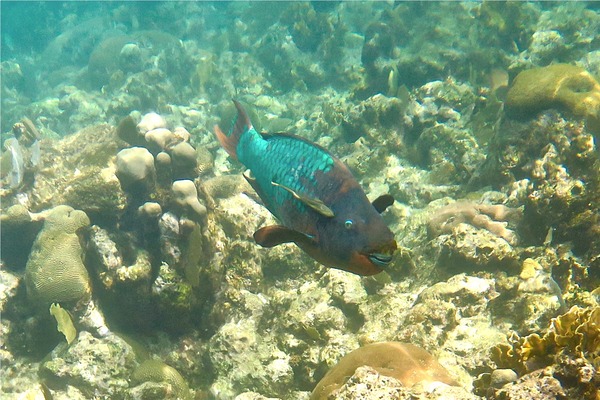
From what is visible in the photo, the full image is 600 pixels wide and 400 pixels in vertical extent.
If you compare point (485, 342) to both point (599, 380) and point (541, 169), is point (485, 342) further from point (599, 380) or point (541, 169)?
point (541, 169)

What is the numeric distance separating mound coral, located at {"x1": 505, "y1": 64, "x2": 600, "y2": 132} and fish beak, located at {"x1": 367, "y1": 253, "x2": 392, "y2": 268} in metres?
6.26

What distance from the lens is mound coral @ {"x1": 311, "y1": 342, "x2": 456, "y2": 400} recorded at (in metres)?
2.72

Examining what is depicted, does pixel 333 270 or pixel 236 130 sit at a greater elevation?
pixel 236 130

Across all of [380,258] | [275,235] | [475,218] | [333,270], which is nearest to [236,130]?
[275,235]

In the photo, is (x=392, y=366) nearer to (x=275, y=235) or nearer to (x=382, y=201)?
(x=382, y=201)

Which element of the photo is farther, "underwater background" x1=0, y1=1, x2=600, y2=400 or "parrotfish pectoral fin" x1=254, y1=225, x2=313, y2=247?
"underwater background" x1=0, y1=1, x2=600, y2=400

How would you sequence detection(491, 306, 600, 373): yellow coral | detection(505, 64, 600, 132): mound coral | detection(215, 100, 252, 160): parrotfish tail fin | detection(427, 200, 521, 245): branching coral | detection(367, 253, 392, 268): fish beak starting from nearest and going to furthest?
detection(367, 253, 392, 268): fish beak
detection(491, 306, 600, 373): yellow coral
detection(215, 100, 252, 160): parrotfish tail fin
detection(427, 200, 521, 245): branching coral
detection(505, 64, 600, 132): mound coral

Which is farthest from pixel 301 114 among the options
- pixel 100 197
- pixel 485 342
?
pixel 485 342

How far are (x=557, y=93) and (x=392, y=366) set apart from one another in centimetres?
582

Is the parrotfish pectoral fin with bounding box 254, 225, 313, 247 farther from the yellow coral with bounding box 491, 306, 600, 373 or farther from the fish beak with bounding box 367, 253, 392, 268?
the yellow coral with bounding box 491, 306, 600, 373

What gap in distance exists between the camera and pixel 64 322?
181 inches

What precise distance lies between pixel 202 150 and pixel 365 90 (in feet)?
19.1

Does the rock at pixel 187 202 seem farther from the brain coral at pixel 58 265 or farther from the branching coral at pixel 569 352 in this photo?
the branching coral at pixel 569 352

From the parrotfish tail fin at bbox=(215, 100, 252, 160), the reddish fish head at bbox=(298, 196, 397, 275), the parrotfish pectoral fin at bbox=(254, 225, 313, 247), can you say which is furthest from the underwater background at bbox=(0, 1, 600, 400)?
the parrotfish tail fin at bbox=(215, 100, 252, 160)
